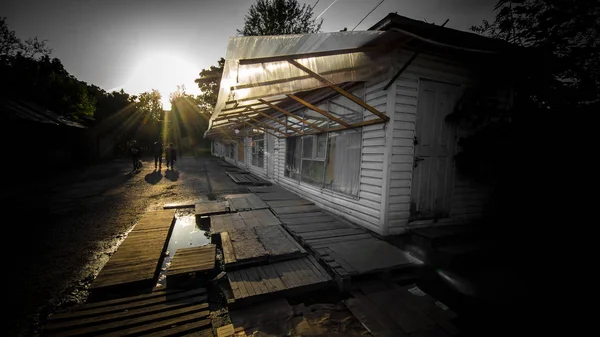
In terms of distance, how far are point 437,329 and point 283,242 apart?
2429 millimetres

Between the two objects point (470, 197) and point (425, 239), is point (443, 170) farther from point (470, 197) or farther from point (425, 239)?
point (425, 239)

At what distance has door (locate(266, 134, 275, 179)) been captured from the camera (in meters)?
10.3

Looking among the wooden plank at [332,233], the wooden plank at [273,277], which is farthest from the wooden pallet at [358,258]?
the wooden plank at [273,277]

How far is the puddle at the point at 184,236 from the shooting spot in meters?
3.75

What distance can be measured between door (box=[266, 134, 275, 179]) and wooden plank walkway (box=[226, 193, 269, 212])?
9.88 ft

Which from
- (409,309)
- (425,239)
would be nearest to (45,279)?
(409,309)

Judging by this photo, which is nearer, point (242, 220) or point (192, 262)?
point (192, 262)

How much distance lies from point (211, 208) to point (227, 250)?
9.81ft

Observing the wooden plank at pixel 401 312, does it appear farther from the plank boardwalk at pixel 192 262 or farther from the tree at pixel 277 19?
the tree at pixel 277 19

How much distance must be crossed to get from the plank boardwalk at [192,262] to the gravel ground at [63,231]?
1.08 m

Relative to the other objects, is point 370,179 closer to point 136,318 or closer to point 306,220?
point 306,220

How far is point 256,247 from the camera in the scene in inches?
144

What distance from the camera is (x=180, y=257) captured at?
3.32 meters

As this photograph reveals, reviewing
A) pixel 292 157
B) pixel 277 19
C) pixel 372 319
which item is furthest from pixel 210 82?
pixel 372 319
